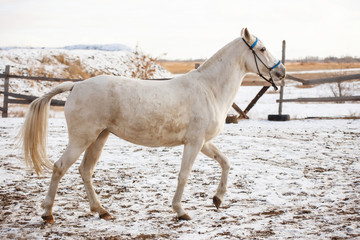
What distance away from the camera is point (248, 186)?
489 centimetres

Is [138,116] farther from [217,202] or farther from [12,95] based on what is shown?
[12,95]

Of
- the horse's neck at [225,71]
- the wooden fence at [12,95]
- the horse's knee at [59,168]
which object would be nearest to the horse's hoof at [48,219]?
the horse's knee at [59,168]

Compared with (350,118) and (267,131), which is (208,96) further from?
(350,118)

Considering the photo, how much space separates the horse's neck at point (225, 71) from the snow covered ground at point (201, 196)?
1269mm

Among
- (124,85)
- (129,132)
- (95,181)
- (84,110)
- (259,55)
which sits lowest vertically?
(95,181)

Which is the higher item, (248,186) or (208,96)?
(208,96)

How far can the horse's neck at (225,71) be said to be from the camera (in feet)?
13.2

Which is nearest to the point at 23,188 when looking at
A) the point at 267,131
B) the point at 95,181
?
the point at 95,181

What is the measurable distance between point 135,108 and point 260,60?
1.59 m

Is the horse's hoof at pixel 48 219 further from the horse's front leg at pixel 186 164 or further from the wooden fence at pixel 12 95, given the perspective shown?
the wooden fence at pixel 12 95

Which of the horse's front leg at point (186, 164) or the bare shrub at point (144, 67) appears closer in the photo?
the horse's front leg at point (186, 164)

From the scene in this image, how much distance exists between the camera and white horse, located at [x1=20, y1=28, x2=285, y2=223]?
3.52 meters

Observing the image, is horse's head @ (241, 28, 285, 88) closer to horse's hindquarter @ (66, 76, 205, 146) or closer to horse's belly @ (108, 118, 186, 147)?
horse's hindquarter @ (66, 76, 205, 146)

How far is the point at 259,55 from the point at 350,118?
1016cm
